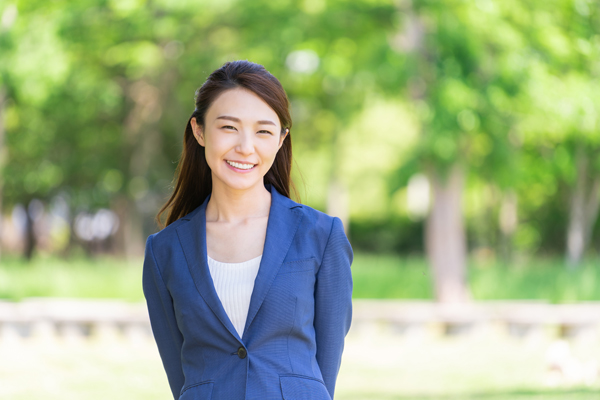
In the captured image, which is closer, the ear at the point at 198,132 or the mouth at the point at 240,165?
the mouth at the point at 240,165

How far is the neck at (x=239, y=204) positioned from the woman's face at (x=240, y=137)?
0.06 meters

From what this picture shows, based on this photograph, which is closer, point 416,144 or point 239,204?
point 239,204

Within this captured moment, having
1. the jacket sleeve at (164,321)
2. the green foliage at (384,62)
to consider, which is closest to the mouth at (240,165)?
the jacket sleeve at (164,321)

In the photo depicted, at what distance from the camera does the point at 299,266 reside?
2.21 m

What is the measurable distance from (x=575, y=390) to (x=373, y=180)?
68.8 ft

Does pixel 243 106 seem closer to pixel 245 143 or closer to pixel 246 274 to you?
pixel 245 143

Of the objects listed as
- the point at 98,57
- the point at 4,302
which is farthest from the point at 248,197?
the point at 98,57

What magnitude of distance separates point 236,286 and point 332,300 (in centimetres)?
30

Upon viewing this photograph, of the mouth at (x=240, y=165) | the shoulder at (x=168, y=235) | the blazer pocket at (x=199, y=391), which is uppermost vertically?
the mouth at (x=240, y=165)

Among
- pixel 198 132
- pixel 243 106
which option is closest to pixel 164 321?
pixel 198 132

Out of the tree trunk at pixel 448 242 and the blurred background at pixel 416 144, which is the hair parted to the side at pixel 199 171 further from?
the tree trunk at pixel 448 242

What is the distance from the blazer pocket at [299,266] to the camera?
86.5 inches

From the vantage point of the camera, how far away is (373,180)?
92.2 ft

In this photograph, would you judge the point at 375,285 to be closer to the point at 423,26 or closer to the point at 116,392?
the point at 423,26
